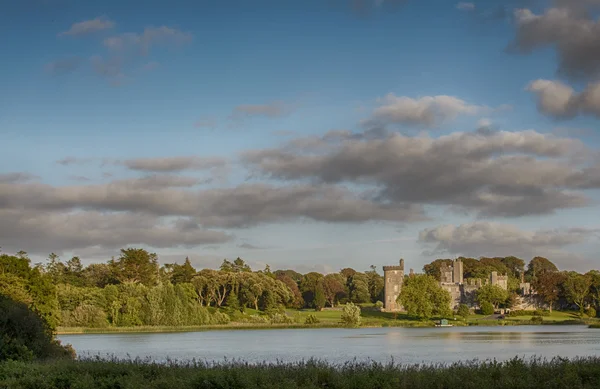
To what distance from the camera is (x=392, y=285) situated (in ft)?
349

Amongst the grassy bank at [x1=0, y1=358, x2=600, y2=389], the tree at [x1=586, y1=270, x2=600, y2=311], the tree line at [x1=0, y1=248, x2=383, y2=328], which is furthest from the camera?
the tree at [x1=586, y1=270, x2=600, y2=311]

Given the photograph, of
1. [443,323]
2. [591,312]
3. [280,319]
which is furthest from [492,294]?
[280,319]

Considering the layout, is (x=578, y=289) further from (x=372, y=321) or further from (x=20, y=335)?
(x=20, y=335)

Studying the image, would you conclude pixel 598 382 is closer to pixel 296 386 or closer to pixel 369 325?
pixel 296 386

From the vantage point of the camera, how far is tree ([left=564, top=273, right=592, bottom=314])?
9950cm

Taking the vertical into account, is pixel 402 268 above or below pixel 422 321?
above

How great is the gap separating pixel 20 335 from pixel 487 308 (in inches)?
3356

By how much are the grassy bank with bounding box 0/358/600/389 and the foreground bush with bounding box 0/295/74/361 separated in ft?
21.4

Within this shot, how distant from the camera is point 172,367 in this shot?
18.0 metres

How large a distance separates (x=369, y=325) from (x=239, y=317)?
1508cm

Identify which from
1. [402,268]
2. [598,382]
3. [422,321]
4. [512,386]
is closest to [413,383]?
[512,386]

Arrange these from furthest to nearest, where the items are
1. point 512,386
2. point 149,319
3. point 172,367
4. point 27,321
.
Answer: point 149,319
point 27,321
point 172,367
point 512,386

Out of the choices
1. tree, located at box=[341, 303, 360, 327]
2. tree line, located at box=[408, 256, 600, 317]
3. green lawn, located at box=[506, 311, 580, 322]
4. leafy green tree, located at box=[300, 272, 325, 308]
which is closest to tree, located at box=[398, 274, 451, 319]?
tree line, located at box=[408, 256, 600, 317]

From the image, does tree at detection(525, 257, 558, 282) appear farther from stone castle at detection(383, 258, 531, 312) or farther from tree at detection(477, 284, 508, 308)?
tree at detection(477, 284, 508, 308)
